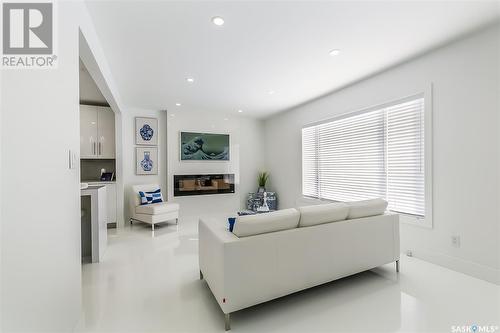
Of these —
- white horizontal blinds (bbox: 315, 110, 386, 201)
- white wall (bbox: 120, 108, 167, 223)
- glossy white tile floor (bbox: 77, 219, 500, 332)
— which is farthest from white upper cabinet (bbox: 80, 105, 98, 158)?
white horizontal blinds (bbox: 315, 110, 386, 201)

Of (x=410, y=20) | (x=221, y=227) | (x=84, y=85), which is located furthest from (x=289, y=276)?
(x=84, y=85)

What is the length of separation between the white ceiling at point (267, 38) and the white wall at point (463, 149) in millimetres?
265

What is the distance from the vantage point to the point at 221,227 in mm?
2129

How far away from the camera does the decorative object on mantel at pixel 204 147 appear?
5574mm

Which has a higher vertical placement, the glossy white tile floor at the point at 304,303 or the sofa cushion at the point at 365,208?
the sofa cushion at the point at 365,208

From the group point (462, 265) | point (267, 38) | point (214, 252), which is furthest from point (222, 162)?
point (462, 265)

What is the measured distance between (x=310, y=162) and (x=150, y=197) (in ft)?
11.4

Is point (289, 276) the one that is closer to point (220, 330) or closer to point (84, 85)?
point (220, 330)

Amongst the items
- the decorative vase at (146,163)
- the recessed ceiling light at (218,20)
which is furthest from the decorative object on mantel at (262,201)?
A: the recessed ceiling light at (218,20)

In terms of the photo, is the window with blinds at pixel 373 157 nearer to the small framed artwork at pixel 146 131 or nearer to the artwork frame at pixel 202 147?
the artwork frame at pixel 202 147

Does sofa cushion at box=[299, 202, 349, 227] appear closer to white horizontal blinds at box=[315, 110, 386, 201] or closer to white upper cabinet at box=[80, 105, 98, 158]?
white horizontal blinds at box=[315, 110, 386, 201]

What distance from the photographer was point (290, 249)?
6.50ft

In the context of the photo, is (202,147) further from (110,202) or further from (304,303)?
(304,303)

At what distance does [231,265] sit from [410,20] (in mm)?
2714
